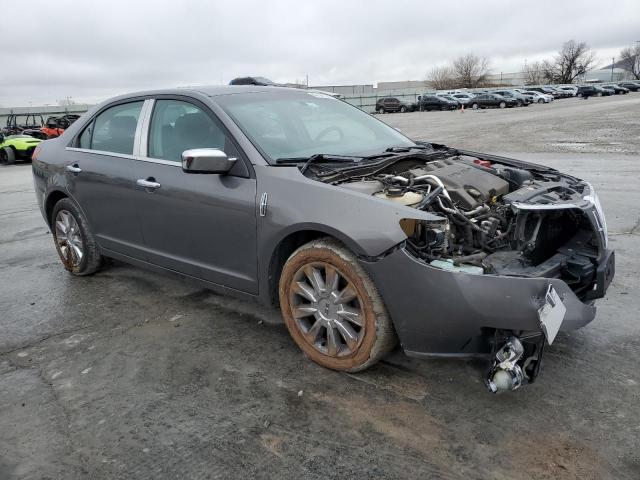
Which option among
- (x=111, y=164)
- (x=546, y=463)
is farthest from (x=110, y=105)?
(x=546, y=463)

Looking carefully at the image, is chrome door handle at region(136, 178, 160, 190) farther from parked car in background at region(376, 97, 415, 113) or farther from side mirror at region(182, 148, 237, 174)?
parked car in background at region(376, 97, 415, 113)

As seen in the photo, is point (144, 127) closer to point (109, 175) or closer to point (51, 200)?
point (109, 175)

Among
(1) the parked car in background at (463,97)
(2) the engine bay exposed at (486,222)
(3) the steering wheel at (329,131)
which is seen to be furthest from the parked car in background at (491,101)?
(2) the engine bay exposed at (486,222)

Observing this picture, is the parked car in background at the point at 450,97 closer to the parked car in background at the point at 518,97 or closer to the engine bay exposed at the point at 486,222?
the parked car in background at the point at 518,97

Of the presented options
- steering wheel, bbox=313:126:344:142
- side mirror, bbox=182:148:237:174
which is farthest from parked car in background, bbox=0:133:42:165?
side mirror, bbox=182:148:237:174

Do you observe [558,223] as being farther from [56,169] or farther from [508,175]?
[56,169]

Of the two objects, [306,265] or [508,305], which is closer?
[508,305]

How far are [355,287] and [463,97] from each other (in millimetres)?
50019

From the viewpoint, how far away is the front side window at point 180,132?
11.9 ft

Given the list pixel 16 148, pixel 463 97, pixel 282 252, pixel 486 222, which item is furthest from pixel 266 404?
pixel 463 97

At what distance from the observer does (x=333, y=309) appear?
3.05 metres

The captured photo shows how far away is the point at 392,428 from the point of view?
8.63 ft

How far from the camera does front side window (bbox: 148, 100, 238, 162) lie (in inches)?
143

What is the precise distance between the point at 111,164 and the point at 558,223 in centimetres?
330
